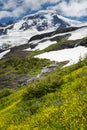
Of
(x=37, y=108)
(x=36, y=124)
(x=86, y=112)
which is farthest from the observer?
(x=37, y=108)

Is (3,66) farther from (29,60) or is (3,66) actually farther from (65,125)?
(65,125)

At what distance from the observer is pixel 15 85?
285 ft

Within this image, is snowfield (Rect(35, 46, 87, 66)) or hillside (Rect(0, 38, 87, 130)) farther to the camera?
snowfield (Rect(35, 46, 87, 66))

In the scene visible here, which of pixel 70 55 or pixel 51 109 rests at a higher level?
pixel 51 109

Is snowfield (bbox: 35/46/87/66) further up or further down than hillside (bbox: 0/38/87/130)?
further down

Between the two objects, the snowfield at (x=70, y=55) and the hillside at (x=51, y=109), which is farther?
the snowfield at (x=70, y=55)

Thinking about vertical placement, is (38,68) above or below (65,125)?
below

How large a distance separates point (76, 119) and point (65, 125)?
1.43 feet

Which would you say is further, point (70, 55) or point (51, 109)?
point (70, 55)

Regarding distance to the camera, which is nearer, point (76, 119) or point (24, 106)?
point (76, 119)

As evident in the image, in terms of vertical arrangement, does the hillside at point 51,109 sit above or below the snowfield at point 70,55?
above

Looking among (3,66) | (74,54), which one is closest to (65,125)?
(74,54)

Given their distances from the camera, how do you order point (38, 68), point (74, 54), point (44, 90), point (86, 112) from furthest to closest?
point (74, 54)
point (38, 68)
point (44, 90)
point (86, 112)

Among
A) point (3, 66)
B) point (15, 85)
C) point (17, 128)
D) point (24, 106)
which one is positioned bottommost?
point (3, 66)
